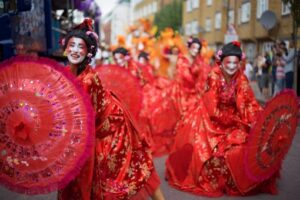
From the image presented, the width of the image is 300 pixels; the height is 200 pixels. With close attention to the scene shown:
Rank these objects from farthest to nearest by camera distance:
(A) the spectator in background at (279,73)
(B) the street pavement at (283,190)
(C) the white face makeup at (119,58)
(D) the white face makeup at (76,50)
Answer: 1. (A) the spectator in background at (279,73)
2. (C) the white face makeup at (119,58)
3. (B) the street pavement at (283,190)
4. (D) the white face makeup at (76,50)

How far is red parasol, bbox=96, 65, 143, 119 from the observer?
17.2ft

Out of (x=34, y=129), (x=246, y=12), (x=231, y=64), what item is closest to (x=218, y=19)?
(x=246, y=12)

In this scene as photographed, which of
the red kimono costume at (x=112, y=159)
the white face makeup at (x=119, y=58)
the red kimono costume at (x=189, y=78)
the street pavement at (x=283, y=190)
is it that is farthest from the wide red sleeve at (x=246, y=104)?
the red kimono costume at (x=189, y=78)

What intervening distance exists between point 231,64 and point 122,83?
4.67 feet

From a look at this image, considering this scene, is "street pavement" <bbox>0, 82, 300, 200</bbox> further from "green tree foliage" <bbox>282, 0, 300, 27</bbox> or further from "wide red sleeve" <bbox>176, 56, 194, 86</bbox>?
"wide red sleeve" <bbox>176, 56, 194, 86</bbox>

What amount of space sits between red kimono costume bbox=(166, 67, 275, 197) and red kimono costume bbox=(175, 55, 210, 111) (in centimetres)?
267

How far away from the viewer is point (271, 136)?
415cm

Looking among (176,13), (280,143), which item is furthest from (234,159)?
(176,13)

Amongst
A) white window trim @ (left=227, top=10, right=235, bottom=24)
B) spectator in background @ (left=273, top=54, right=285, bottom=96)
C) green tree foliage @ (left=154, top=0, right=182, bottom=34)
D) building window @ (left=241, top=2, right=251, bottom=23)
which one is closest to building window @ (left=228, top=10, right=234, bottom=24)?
white window trim @ (left=227, top=10, right=235, bottom=24)

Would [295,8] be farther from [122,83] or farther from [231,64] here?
[122,83]

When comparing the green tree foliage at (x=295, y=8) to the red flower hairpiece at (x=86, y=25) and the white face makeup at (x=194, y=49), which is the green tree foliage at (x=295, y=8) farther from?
the white face makeup at (x=194, y=49)

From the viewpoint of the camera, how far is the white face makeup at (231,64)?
15.6ft

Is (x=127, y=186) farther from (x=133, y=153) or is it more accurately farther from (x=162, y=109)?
(x=162, y=109)

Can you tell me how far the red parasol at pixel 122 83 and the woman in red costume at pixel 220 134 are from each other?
0.92 m
